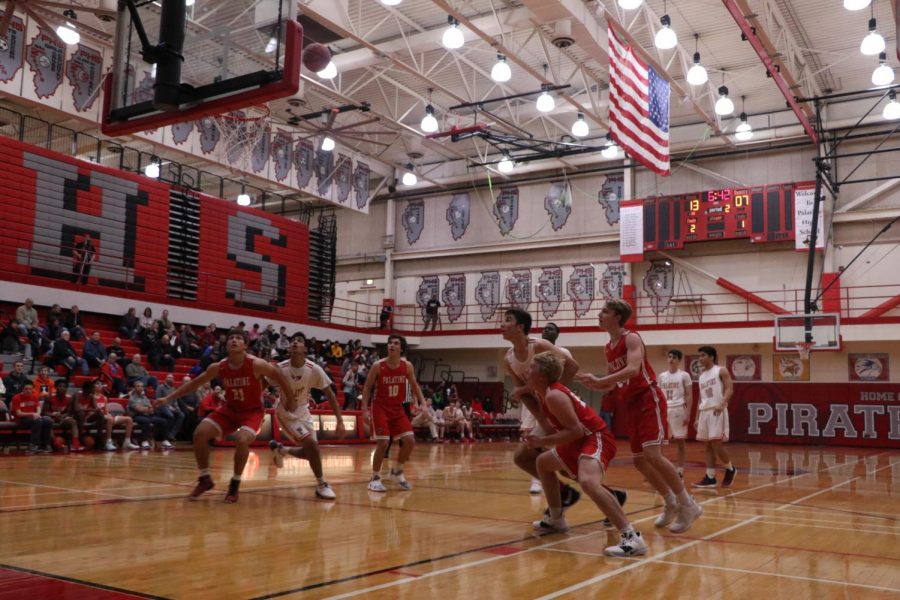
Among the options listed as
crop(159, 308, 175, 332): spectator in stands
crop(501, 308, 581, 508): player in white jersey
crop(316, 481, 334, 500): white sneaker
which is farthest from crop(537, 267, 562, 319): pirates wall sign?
crop(501, 308, 581, 508): player in white jersey

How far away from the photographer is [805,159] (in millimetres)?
24844

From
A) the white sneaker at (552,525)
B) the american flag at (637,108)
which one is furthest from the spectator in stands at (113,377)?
the white sneaker at (552,525)

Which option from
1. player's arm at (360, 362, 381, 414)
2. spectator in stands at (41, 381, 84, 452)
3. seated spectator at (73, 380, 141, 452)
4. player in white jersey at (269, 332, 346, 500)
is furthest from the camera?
seated spectator at (73, 380, 141, 452)

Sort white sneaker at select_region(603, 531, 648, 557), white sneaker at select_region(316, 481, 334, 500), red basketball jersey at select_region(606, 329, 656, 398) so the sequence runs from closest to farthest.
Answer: white sneaker at select_region(603, 531, 648, 557)
red basketball jersey at select_region(606, 329, 656, 398)
white sneaker at select_region(316, 481, 334, 500)

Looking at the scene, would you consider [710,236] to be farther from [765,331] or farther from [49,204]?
[49,204]

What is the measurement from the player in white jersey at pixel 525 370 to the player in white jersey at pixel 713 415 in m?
3.72

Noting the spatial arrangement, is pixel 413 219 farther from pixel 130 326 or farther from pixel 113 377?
pixel 113 377

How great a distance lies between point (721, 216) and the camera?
2469 cm

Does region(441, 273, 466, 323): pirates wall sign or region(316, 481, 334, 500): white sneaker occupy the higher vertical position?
region(441, 273, 466, 323): pirates wall sign

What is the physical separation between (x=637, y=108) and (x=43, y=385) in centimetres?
1138

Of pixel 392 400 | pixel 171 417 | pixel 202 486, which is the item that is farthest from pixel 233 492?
pixel 171 417

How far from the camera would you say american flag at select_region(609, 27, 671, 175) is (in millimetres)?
13469

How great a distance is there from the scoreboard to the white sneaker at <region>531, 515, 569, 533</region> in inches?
783

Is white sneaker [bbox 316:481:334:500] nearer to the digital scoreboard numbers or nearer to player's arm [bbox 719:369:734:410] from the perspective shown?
player's arm [bbox 719:369:734:410]
